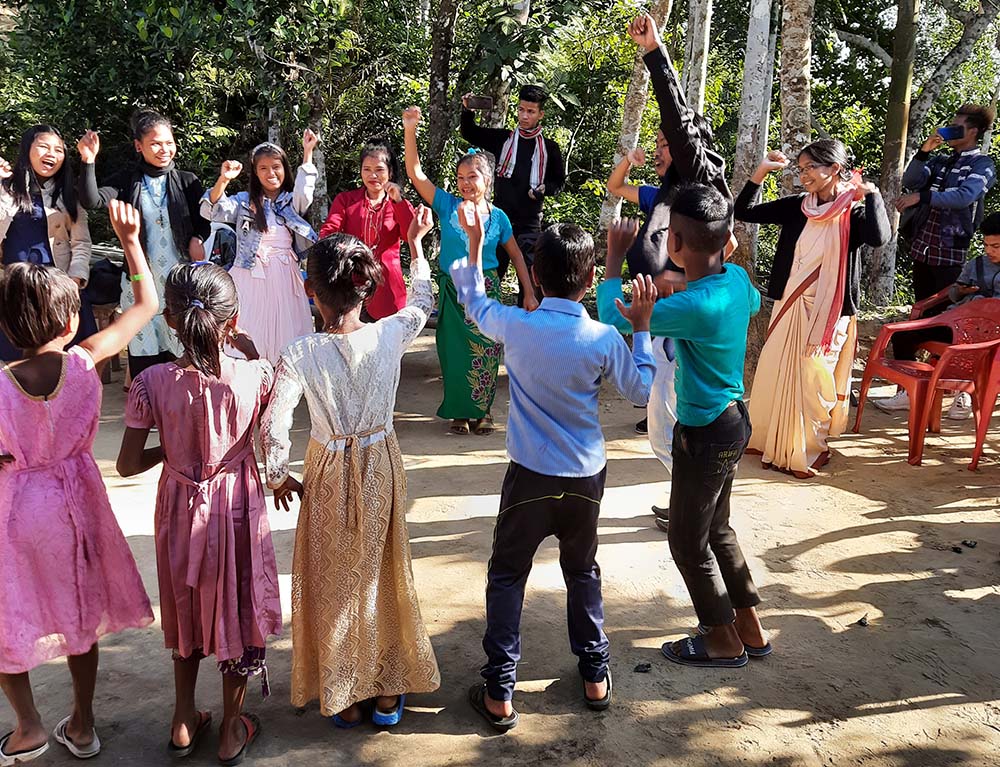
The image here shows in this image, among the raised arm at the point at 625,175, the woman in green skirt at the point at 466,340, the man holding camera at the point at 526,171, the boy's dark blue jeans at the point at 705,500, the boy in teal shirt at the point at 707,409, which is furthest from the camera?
the man holding camera at the point at 526,171

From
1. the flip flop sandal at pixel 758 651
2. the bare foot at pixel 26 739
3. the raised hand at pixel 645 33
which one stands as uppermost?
the raised hand at pixel 645 33

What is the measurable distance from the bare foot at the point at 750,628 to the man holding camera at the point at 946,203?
3.86 metres

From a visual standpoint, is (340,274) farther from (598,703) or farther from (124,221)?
(598,703)

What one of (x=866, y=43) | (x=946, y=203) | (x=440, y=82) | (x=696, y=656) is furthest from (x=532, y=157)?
(x=866, y=43)

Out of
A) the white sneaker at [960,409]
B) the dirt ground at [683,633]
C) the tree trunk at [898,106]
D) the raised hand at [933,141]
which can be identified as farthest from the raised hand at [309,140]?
the tree trunk at [898,106]

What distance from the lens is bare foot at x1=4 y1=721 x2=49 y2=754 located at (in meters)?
2.75

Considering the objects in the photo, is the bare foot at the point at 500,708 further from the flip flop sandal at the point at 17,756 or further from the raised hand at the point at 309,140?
the raised hand at the point at 309,140

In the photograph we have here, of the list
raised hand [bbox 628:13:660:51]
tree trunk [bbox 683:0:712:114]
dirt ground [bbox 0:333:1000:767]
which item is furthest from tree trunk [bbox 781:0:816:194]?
raised hand [bbox 628:13:660:51]

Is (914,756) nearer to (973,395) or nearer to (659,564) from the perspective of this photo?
(659,564)

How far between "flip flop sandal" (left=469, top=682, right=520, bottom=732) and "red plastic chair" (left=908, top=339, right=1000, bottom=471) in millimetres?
3724

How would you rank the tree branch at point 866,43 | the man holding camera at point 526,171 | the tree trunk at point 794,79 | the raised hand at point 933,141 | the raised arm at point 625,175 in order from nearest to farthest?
the raised arm at point 625,175 < the raised hand at point 933,141 < the man holding camera at point 526,171 < the tree trunk at point 794,79 < the tree branch at point 866,43

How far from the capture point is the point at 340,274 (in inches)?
109

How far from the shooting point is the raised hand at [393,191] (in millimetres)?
5871

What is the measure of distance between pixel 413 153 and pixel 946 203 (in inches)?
156
